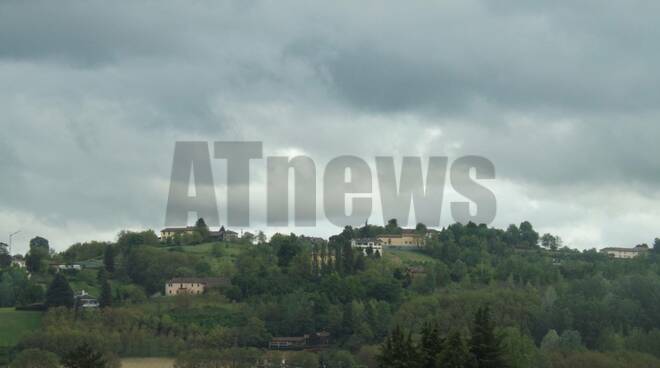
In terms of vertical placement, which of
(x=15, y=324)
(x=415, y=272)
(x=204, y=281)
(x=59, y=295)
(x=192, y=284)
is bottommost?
(x=15, y=324)

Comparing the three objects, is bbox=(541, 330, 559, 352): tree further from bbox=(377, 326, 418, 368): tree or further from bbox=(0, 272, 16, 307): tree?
bbox=(0, 272, 16, 307): tree

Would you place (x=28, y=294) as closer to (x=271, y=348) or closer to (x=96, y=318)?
(x=96, y=318)

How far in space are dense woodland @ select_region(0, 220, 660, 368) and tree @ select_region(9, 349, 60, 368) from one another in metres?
0.25

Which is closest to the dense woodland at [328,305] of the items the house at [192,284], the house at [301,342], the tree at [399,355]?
the house at [301,342]

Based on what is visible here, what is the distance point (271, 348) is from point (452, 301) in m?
23.2

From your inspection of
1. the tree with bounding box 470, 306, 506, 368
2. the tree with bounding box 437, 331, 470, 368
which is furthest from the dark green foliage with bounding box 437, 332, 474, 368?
the tree with bounding box 470, 306, 506, 368

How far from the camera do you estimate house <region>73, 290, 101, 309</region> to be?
157875mm

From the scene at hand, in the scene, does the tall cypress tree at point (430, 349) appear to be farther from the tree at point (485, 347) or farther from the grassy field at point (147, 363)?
the grassy field at point (147, 363)

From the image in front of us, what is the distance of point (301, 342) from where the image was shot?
149 m

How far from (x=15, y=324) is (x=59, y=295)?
919 cm

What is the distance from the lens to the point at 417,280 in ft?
559

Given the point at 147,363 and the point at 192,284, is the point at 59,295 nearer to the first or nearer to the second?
the point at 192,284

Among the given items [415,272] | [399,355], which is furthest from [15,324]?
[399,355]

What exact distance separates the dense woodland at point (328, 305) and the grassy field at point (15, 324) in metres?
2.86
